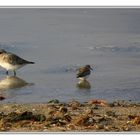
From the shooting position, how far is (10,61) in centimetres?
482

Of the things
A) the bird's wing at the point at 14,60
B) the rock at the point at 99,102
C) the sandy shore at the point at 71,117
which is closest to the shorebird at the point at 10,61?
the bird's wing at the point at 14,60

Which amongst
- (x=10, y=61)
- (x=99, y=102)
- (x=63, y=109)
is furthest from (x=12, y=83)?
(x=99, y=102)

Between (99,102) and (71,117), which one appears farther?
(99,102)

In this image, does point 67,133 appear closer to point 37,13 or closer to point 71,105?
point 71,105

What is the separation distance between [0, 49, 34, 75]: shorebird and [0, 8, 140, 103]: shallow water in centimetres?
3

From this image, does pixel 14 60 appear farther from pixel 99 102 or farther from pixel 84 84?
pixel 99 102

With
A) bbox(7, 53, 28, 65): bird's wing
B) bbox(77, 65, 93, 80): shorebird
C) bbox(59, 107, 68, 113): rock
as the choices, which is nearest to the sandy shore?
bbox(59, 107, 68, 113): rock

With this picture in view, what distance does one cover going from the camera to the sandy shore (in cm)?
442

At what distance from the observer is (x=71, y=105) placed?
183 inches

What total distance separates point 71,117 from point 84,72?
0.30 m

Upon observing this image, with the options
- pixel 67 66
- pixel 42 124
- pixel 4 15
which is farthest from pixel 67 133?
pixel 4 15

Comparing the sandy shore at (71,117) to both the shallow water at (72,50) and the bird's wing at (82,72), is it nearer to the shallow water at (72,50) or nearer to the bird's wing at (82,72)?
the shallow water at (72,50)

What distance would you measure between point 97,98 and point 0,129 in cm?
63

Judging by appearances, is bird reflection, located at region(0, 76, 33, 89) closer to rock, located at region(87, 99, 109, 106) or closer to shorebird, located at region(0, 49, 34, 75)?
shorebird, located at region(0, 49, 34, 75)
